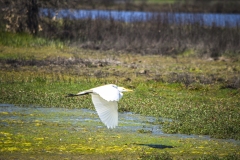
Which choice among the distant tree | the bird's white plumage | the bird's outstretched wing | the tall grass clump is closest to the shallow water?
the bird's outstretched wing

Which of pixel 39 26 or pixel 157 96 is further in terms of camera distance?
pixel 39 26

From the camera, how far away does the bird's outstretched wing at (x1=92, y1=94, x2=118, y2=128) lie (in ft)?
27.9

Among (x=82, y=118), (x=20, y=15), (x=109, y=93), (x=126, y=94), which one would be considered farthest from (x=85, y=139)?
(x=20, y=15)

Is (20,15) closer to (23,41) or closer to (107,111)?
(23,41)

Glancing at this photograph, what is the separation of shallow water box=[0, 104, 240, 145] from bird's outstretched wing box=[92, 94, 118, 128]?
113 centimetres

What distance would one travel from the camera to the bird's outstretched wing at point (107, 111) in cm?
851

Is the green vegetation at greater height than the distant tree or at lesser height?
lesser

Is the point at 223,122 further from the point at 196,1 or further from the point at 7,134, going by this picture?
the point at 196,1

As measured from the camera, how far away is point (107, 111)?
8.68 m

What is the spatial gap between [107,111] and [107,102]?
0.54ft

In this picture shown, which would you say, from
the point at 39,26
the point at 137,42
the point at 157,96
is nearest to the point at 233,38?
the point at 137,42

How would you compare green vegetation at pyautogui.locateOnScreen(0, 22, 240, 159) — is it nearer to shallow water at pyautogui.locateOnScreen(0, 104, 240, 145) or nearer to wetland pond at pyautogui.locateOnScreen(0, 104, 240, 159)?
wetland pond at pyautogui.locateOnScreen(0, 104, 240, 159)

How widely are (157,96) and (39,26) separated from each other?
10.1 meters

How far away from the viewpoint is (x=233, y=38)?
22.2 metres
